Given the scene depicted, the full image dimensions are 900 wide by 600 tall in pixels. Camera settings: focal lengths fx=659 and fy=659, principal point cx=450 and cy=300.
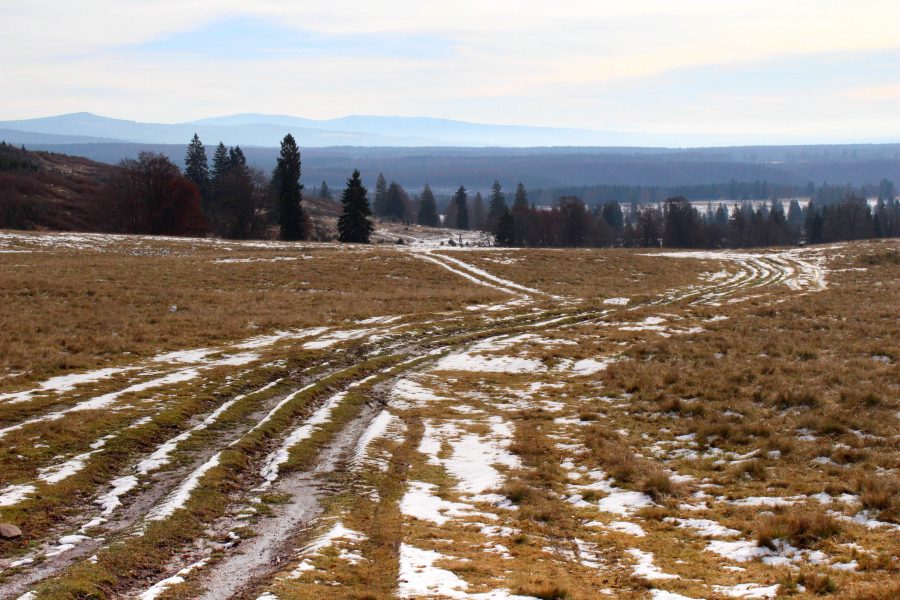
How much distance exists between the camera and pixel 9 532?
8906 millimetres

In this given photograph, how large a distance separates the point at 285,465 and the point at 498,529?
15.8ft

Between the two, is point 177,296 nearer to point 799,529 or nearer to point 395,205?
point 799,529

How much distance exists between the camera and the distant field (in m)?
8.45

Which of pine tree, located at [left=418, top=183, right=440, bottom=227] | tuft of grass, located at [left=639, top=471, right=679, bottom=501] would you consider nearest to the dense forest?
pine tree, located at [left=418, top=183, right=440, bottom=227]

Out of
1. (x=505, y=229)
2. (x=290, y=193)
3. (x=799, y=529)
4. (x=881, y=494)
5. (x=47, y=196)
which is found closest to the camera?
(x=799, y=529)

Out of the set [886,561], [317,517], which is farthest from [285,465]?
[886,561]

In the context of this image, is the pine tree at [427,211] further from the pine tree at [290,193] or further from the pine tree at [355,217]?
the pine tree at [355,217]

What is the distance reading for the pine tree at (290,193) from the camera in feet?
282

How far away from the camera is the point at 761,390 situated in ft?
57.5

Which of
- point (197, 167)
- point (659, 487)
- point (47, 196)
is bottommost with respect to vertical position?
point (659, 487)

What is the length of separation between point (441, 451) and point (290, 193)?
78.2 metres

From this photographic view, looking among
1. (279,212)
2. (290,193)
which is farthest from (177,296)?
(279,212)

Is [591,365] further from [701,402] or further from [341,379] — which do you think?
[341,379]

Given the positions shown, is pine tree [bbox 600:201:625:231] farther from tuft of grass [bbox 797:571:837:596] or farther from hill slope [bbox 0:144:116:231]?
tuft of grass [bbox 797:571:837:596]
